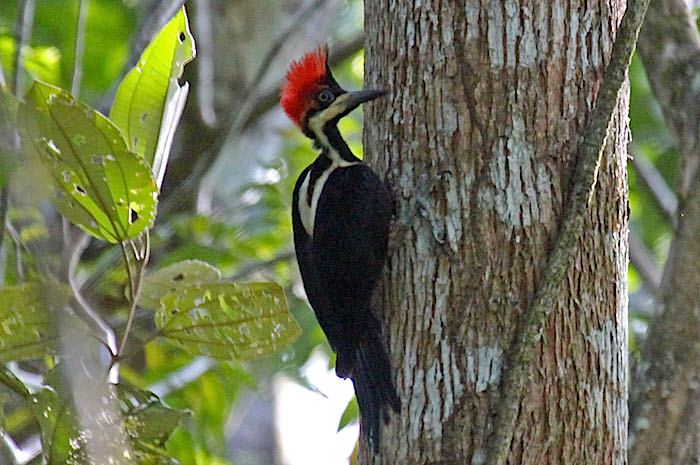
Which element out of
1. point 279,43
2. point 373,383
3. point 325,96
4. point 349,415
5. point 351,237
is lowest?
point 373,383

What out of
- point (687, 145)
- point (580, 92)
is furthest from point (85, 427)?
point (687, 145)

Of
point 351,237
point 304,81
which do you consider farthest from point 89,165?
point 304,81

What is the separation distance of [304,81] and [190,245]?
37.7 inches

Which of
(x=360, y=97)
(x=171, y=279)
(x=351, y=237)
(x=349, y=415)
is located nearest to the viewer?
(x=171, y=279)

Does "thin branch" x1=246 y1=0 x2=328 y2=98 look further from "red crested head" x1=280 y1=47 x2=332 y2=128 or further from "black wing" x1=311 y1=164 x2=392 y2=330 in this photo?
"black wing" x1=311 y1=164 x2=392 y2=330

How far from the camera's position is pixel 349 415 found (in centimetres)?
310

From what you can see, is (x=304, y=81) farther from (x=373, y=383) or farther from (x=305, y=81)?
(x=373, y=383)

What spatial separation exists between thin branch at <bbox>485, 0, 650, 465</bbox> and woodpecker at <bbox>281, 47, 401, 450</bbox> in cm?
30

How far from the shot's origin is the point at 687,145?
3135mm

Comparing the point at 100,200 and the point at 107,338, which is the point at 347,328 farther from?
the point at 100,200

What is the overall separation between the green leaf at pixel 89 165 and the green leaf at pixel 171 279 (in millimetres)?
357

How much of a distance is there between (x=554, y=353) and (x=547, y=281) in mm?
168

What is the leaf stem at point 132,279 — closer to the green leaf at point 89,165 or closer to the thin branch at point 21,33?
the green leaf at point 89,165

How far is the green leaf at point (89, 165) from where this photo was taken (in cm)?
190
